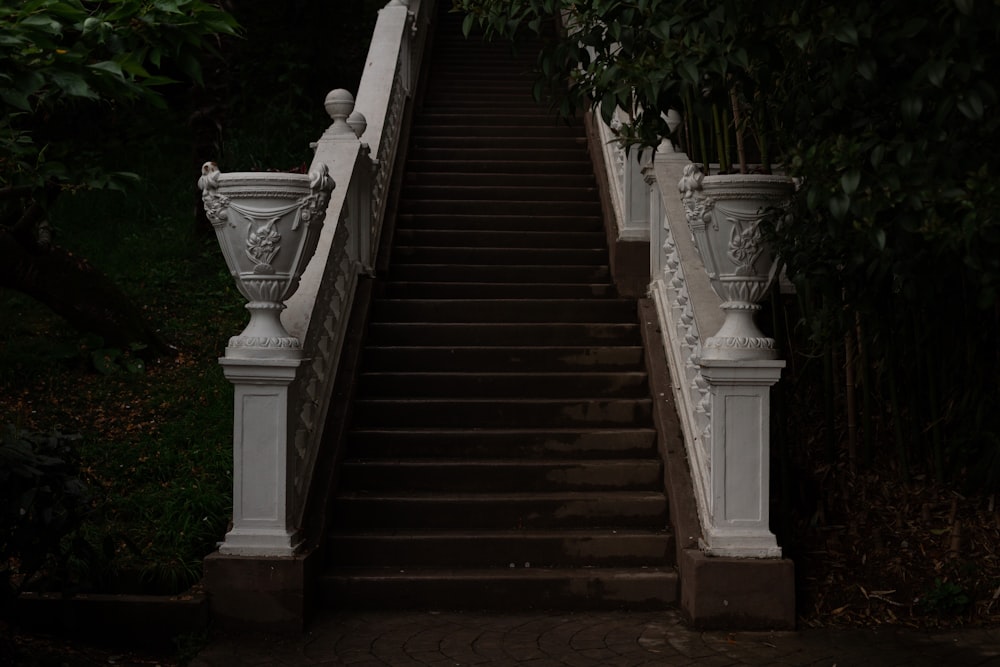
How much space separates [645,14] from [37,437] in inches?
129

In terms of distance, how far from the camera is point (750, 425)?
573 cm

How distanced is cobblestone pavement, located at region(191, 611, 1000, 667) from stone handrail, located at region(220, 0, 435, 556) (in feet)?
1.71

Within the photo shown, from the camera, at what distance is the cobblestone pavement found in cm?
529

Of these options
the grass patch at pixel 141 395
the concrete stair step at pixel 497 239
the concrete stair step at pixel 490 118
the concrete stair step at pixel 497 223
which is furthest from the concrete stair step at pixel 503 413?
the concrete stair step at pixel 490 118

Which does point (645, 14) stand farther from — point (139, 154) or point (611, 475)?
point (139, 154)

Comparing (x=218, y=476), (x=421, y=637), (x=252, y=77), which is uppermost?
(x=252, y=77)

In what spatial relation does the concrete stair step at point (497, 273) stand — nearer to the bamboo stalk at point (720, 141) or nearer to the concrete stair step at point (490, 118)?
the bamboo stalk at point (720, 141)

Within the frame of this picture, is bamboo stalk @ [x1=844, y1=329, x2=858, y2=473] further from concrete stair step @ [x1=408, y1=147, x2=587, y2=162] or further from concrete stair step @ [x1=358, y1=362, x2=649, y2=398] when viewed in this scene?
concrete stair step @ [x1=408, y1=147, x2=587, y2=162]

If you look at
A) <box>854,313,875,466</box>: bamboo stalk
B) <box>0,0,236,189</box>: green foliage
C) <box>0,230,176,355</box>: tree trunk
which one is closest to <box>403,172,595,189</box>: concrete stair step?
<box>0,230,176,355</box>: tree trunk

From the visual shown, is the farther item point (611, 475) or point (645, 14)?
point (611, 475)

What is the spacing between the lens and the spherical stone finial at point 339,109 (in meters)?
7.80

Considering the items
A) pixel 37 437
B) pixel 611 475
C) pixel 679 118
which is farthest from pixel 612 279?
pixel 37 437

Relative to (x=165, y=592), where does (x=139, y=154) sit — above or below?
above

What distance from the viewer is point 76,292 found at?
355 inches
